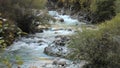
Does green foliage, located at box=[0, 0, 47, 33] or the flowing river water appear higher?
green foliage, located at box=[0, 0, 47, 33]

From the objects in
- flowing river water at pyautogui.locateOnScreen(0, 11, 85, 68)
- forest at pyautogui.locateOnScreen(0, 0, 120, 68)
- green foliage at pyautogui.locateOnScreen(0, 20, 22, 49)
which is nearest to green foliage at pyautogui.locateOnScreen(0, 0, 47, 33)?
forest at pyautogui.locateOnScreen(0, 0, 120, 68)

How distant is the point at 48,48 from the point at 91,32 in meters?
5.26

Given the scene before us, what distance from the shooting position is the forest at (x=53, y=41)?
11.0m

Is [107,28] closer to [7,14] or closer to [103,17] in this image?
[7,14]

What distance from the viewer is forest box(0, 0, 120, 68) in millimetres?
11047

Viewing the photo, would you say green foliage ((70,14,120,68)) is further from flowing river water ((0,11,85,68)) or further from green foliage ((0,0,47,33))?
green foliage ((0,0,47,33))

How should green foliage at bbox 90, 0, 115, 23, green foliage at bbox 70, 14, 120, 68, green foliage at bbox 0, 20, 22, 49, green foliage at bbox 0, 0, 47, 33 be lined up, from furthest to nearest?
green foliage at bbox 90, 0, 115, 23 → green foliage at bbox 0, 0, 47, 33 → green foliage at bbox 70, 14, 120, 68 → green foliage at bbox 0, 20, 22, 49

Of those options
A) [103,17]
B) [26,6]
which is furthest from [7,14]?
[103,17]

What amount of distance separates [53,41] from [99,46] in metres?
7.57

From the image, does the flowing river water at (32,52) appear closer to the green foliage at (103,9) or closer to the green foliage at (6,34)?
the green foliage at (6,34)

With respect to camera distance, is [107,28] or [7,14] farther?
[7,14]

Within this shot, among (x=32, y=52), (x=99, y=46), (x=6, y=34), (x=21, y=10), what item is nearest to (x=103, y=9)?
(x=21, y=10)

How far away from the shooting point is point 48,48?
53.7 feet

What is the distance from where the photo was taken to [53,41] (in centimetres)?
1862
